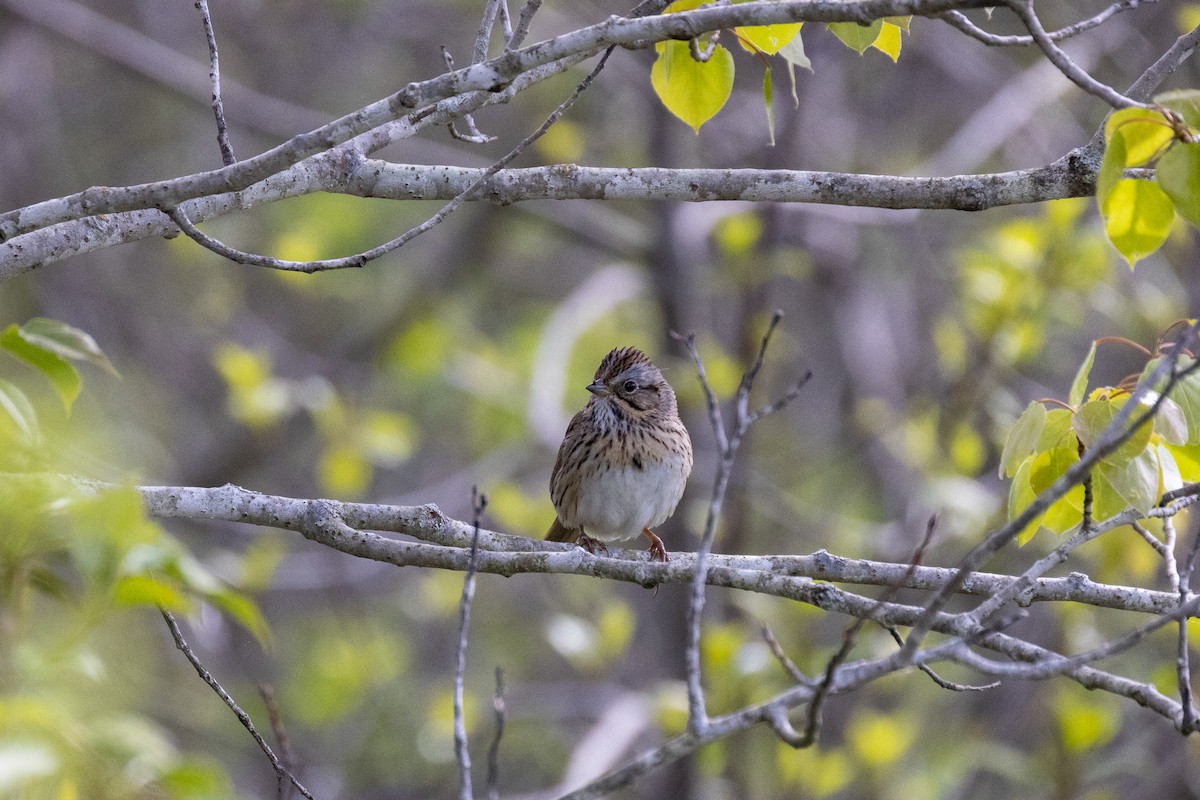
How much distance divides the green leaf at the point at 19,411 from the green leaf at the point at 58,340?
0.78 ft

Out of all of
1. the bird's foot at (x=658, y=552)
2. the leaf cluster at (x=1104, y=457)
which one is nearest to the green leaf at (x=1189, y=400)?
the leaf cluster at (x=1104, y=457)

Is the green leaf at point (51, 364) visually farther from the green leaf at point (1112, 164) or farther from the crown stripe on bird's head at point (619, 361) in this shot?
the crown stripe on bird's head at point (619, 361)

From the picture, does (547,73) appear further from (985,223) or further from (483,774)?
(985,223)

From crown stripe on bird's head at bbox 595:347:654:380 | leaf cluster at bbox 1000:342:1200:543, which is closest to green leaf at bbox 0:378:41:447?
leaf cluster at bbox 1000:342:1200:543

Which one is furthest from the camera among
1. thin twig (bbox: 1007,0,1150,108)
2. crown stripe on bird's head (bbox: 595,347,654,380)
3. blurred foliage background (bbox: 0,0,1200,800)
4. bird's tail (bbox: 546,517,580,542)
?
blurred foliage background (bbox: 0,0,1200,800)

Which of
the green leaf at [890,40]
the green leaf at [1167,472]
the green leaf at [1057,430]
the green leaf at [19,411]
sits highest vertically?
the green leaf at [890,40]

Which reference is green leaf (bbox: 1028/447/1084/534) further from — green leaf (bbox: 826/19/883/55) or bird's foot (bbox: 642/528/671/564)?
bird's foot (bbox: 642/528/671/564)

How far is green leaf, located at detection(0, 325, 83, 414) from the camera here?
3352mm

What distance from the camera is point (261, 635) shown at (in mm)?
2914

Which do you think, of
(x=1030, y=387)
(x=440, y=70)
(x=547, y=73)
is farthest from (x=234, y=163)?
(x=440, y=70)

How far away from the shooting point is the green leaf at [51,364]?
3.35m

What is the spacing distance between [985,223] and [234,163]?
308 inches

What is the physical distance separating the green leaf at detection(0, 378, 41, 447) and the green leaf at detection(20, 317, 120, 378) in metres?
0.24

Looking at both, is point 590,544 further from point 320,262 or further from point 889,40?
point 889,40
